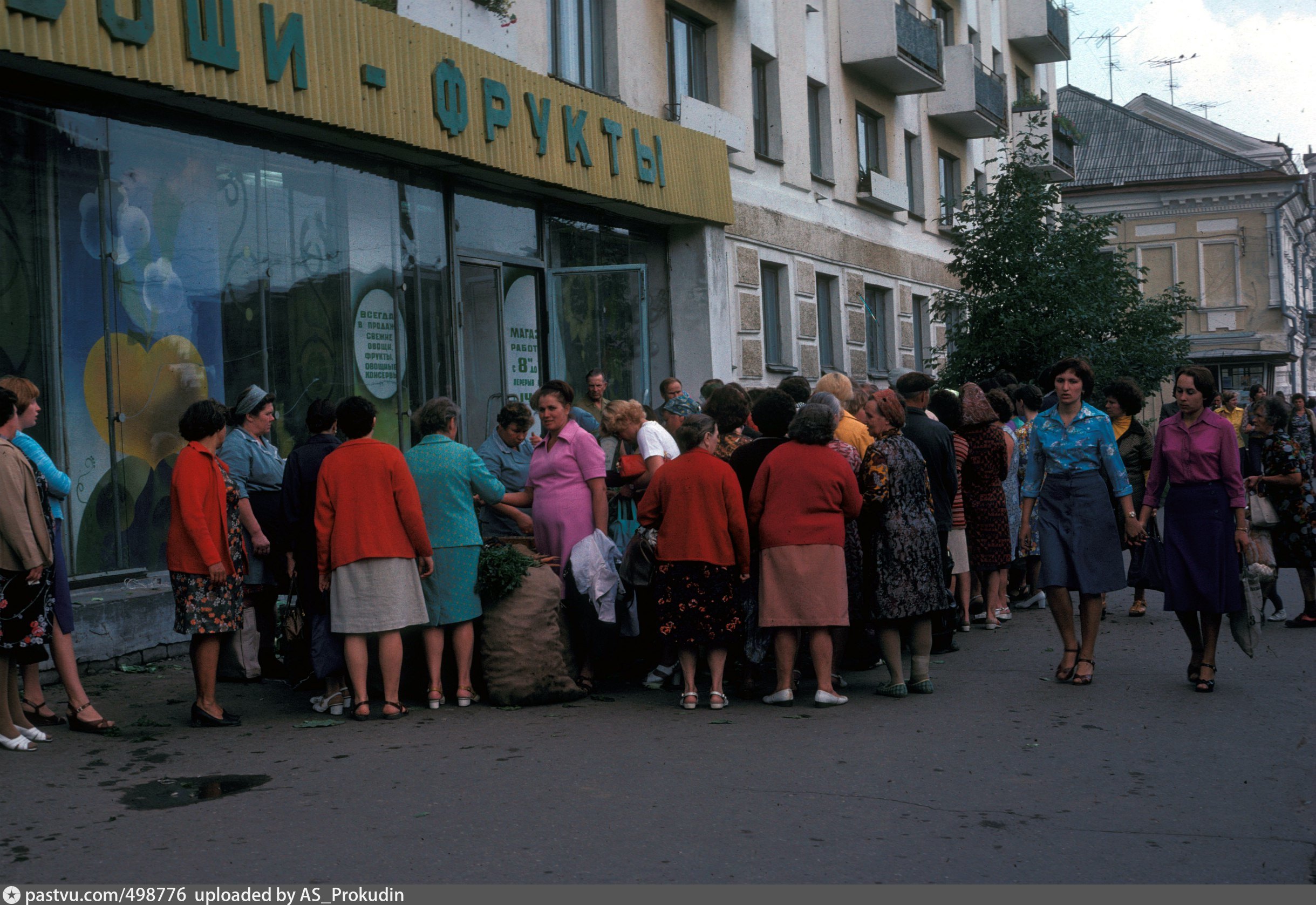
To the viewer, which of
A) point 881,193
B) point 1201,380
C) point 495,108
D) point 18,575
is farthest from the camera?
point 881,193

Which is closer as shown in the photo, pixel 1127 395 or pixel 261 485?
pixel 261 485

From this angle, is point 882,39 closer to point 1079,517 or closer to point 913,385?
point 913,385

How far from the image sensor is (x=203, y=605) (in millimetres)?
7383

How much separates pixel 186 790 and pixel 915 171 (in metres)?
21.3

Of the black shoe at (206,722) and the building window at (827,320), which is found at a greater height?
the building window at (827,320)

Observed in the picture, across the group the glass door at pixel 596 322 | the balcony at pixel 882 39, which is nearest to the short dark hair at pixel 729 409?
the glass door at pixel 596 322

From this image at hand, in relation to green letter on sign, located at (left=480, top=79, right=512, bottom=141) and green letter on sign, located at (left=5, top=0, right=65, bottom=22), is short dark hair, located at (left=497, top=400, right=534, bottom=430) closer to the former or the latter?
Result: green letter on sign, located at (left=5, top=0, right=65, bottom=22)

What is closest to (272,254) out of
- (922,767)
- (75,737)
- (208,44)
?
(208,44)

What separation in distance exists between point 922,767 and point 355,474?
3.31 m

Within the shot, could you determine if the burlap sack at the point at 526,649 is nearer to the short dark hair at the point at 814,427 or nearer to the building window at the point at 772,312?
the short dark hair at the point at 814,427

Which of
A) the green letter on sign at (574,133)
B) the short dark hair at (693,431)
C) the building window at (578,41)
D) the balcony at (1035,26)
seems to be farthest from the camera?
the balcony at (1035,26)

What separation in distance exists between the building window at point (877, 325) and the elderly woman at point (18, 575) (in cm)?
1719

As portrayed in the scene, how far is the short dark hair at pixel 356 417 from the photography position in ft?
25.0

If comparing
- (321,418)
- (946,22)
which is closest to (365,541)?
(321,418)
